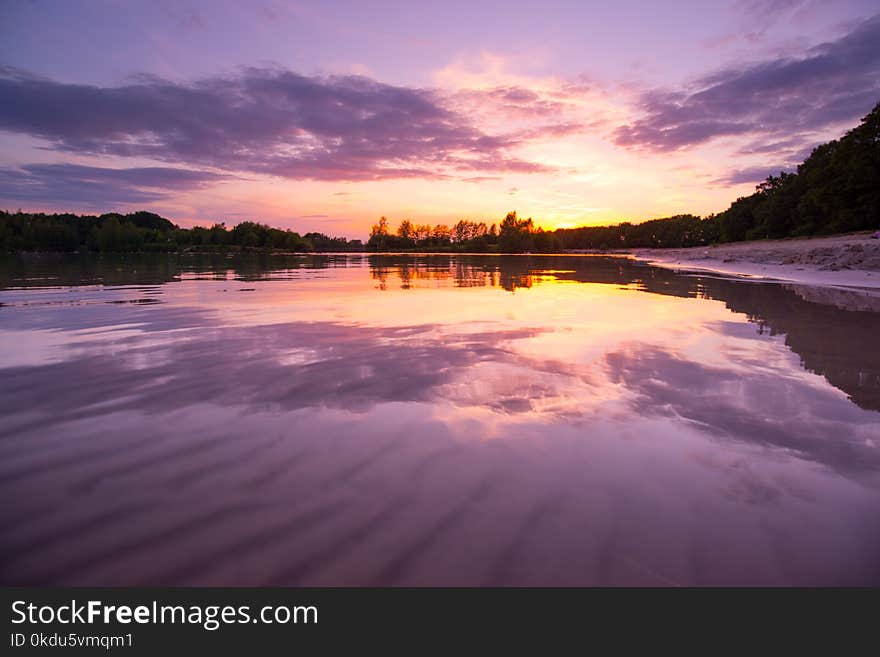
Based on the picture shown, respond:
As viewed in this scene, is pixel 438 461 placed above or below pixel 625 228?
below

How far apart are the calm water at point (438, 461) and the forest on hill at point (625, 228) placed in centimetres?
5690

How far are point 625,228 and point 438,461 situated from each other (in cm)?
21756

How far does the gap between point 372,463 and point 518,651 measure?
177 centimetres

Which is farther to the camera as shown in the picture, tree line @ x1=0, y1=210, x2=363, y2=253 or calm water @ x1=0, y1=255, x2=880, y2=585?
tree line @ x1=0, y1=210, x2=363, y2=253

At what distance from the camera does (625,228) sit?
19888 centimetres

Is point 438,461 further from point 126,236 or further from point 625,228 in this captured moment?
point 625,228

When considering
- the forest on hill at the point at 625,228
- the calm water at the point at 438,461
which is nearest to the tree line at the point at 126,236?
the forest on hill at the point at 625,228

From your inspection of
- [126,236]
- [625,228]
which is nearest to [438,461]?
[126,236]

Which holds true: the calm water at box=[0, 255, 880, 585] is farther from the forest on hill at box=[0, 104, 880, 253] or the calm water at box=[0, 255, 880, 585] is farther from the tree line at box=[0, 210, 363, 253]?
the tree line at box=[0, 210, 363, 253]

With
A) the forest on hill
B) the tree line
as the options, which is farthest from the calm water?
the tree line

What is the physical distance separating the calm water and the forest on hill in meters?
56.9

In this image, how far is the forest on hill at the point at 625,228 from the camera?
48062mm

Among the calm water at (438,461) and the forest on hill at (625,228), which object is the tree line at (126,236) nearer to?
the forest on hill at (625,228)

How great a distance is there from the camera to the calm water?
2.46 meters
